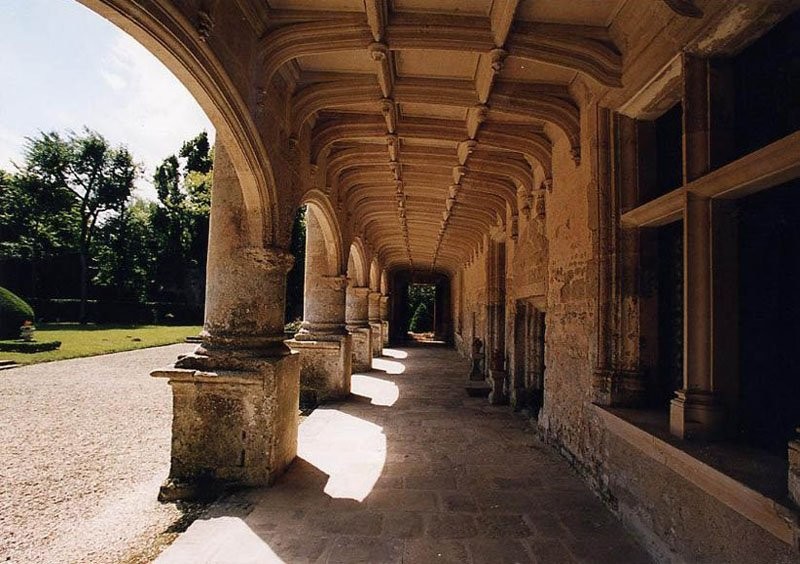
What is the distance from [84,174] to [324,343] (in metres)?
28.2

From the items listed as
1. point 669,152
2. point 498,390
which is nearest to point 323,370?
point 498,390

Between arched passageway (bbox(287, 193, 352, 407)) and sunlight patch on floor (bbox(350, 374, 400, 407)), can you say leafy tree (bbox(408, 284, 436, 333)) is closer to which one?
sunlight patch on floor (bbox(350, 374, 400, 407))

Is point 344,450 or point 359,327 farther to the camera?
point 359,327

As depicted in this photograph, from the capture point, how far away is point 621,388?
3246mm

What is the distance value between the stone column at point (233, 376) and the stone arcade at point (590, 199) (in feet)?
0.06

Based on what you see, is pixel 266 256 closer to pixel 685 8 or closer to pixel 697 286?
pixel 697 286

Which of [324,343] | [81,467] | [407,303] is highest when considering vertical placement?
[407,303]

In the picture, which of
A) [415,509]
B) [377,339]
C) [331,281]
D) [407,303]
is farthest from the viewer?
[407,303]

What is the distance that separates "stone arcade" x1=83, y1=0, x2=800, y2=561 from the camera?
2.24 m

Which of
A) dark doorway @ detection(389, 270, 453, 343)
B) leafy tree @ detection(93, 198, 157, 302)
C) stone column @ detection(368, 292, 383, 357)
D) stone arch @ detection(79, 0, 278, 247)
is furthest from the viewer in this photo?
leafy tree @ detection(93, 198, 157, 302)

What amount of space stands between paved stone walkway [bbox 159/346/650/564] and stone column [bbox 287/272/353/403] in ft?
5.47

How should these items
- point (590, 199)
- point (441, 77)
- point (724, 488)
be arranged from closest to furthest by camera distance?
point (724, 488) → point (590, 199) → point (441, 77)

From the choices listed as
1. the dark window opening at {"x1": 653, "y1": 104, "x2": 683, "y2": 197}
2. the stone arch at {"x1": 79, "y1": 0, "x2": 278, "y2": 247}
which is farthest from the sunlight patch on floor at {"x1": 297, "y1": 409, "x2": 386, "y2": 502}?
the dark window opening at {"x1": 653, "y1": 104, "x2": 683, "y2": 197}

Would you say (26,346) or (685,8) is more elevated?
(685,8)
